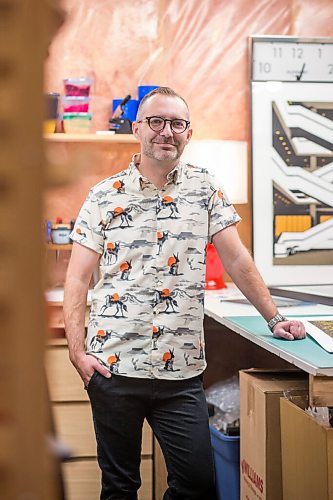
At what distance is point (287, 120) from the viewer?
3.73m

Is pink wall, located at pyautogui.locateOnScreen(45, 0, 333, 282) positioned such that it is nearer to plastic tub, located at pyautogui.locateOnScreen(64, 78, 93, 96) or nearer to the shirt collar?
plastic tub, located at pyautogui.locateOnScreen(64, 78, 93, 96)

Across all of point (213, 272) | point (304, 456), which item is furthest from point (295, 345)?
point (213, 272)

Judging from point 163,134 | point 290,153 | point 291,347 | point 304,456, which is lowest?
point 304,456

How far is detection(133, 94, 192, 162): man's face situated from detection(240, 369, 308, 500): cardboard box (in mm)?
739

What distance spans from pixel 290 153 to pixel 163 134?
1.75 meters

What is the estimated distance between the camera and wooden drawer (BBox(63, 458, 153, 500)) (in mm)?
2990

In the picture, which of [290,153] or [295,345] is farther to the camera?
[290,153]

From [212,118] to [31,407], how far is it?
3597 mm

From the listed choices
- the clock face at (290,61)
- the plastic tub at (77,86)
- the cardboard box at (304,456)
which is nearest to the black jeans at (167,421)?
the cardboard box at (304,456)

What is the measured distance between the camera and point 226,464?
2.68 m

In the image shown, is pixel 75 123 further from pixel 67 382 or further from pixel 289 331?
pixel 289 331

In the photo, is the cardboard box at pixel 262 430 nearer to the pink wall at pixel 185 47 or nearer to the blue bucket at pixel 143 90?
the blue bucket at pixel 143 90

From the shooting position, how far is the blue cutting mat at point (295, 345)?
69.7 inches

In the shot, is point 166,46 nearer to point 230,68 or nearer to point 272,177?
point 230,68
